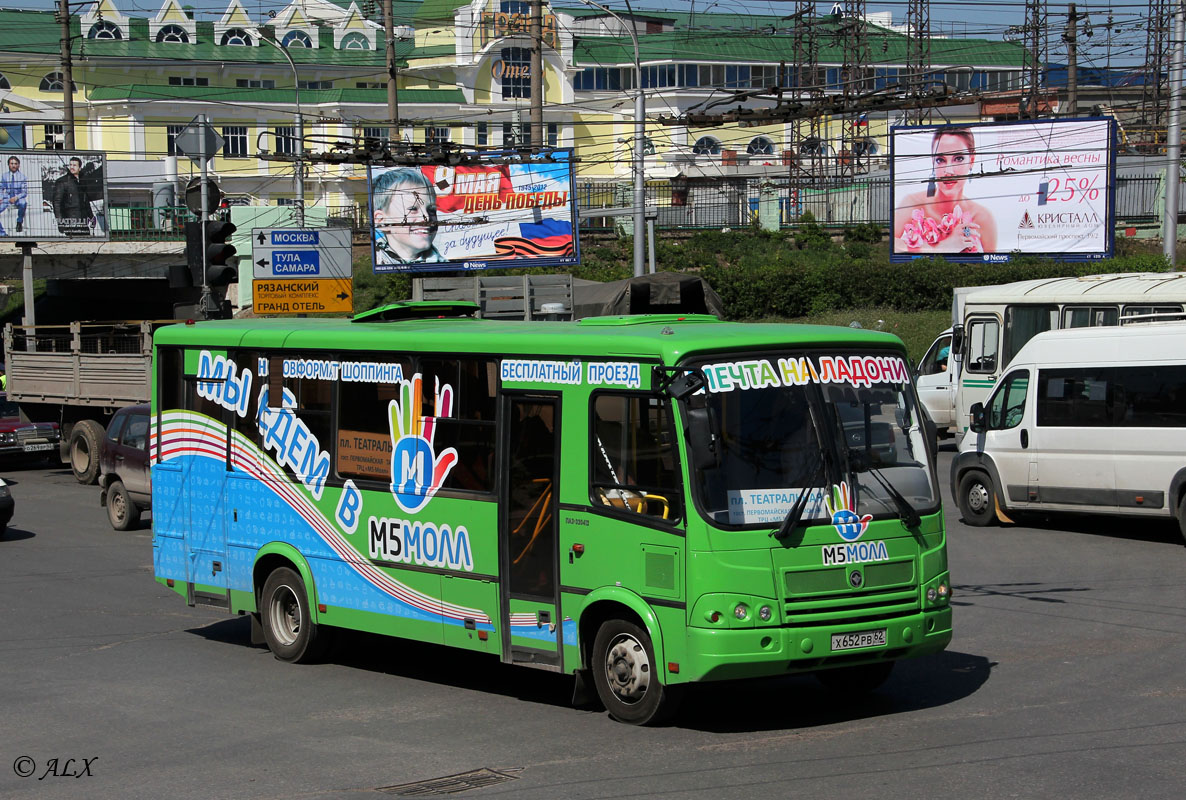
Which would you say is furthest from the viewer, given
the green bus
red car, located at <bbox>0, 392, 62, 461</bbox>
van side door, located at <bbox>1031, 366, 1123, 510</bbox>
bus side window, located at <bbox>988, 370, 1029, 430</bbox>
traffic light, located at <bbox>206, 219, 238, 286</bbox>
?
red car, located at <bbox>0, 392, 62, 461</bbox>

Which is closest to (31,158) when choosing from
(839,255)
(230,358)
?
(839,255)

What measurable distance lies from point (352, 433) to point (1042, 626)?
5949mm

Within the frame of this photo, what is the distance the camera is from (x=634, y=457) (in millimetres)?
8672

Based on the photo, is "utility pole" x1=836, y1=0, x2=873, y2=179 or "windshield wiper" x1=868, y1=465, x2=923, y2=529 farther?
"utility pole" x1=836, y1=0, x2=873, y2=179

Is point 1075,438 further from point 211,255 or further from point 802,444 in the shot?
point 211,255

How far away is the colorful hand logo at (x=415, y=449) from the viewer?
10.0 m

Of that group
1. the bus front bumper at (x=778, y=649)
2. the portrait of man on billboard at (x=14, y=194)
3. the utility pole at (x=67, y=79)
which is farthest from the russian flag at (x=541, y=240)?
the bus front bumper at (x=778, y=649)

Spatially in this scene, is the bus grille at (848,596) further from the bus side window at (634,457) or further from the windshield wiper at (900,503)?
the bus side window at (634,457)

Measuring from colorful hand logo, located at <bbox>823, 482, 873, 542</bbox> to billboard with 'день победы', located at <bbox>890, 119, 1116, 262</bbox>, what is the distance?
113ft

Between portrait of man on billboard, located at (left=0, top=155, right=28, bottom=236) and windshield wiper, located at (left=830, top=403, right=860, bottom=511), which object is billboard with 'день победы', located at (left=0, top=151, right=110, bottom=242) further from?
windshield wiper, located at (left=830, top=403, right=860, bottom=511)

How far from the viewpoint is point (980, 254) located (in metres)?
42.7

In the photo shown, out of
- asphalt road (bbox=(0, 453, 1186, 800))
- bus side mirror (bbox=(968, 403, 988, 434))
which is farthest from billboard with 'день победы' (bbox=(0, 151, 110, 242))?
bus side mirror (bbox=(968, 403, 988, 434))

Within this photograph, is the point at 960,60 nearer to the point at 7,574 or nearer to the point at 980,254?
the point at 980,254

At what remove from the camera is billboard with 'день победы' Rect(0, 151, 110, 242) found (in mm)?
44156
